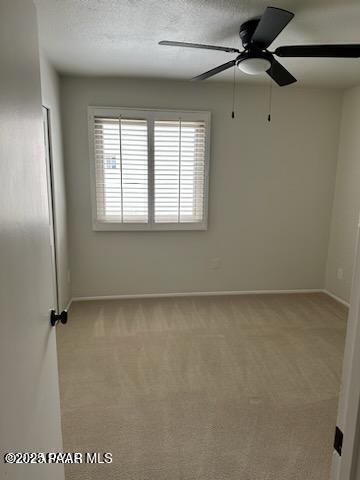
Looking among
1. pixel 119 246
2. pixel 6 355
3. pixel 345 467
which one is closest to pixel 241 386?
pixel 345 467

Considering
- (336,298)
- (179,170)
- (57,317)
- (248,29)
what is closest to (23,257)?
(57,317)

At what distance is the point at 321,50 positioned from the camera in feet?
6.26

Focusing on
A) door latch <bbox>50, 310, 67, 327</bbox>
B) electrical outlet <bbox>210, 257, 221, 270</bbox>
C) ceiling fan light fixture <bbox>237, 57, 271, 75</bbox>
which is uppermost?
ceiling fan light fixture <bbox>237, 57, 271, 75</bbox>

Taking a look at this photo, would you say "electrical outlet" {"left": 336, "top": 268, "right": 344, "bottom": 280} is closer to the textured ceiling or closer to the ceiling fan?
the textured ceiling

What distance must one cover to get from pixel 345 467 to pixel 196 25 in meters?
2.56

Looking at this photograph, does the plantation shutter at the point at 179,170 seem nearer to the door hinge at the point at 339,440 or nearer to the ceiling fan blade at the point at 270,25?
the ceiling fan blade at the point at 270,25

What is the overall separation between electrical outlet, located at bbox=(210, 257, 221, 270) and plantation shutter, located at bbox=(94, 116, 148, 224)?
3.49ft

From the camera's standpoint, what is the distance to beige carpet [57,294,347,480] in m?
1.69

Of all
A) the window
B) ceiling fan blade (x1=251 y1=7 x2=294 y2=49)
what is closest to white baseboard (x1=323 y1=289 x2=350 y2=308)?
the window

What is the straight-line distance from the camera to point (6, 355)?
2.64 feet

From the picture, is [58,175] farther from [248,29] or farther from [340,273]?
[340,273]

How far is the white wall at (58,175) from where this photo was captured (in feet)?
9.68

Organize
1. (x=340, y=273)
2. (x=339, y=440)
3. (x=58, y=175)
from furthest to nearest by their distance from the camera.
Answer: (x=340, y=273)
(x=58, y=175)
(x=339, y=440)

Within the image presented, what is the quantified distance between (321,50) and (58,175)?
8.62 feet
